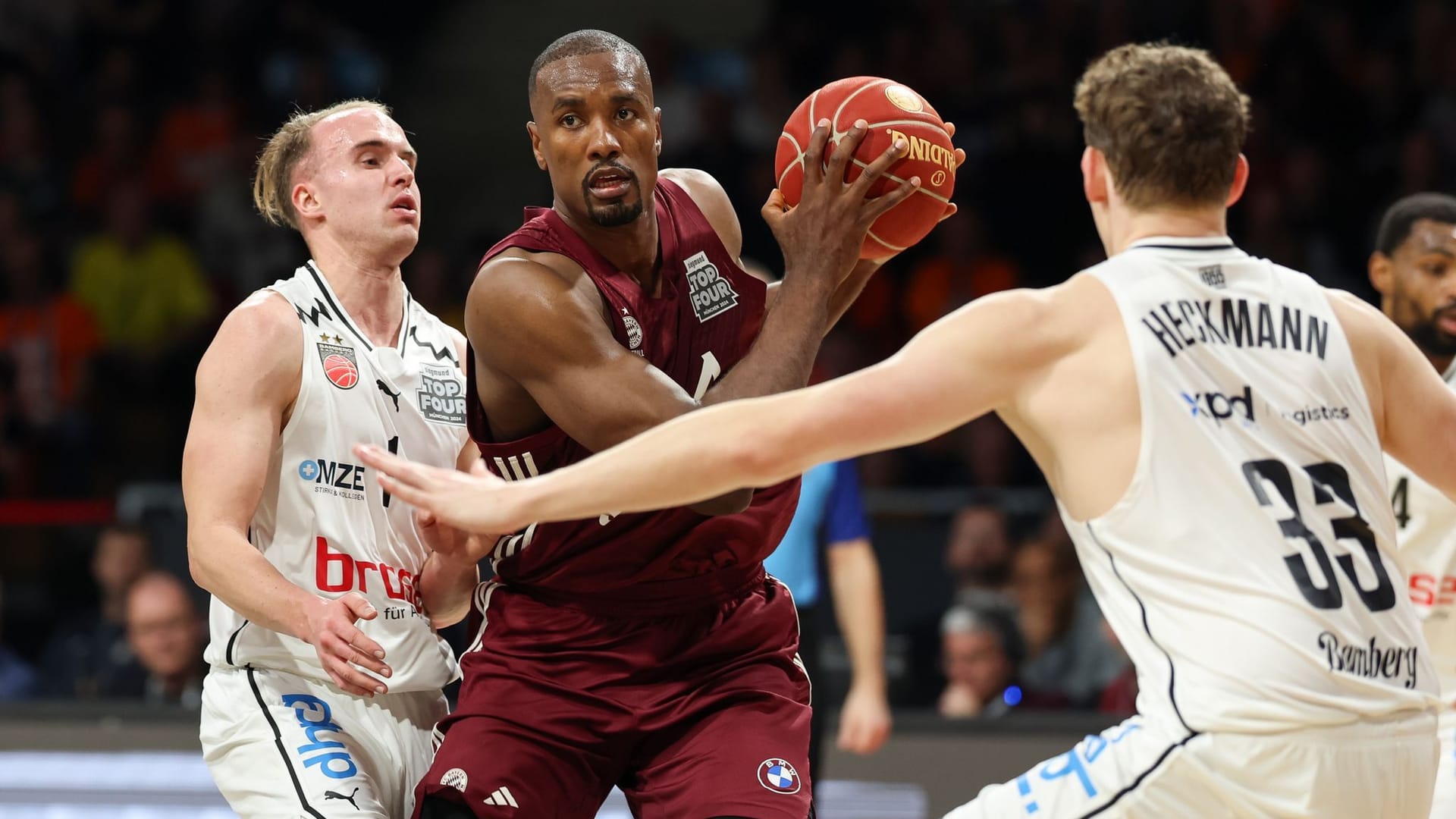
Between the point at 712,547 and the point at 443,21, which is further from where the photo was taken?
the point at 443,21

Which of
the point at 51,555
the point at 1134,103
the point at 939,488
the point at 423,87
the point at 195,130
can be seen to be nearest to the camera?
the point at 1134,103

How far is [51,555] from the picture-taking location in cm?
789

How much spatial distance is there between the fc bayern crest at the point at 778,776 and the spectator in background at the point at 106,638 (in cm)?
449

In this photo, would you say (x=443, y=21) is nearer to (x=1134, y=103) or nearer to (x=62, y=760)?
(x=62, y=760)

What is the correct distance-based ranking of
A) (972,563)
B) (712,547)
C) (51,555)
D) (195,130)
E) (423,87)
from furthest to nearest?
(423,87), (195,130), (51,555), (972,563), (712,547)

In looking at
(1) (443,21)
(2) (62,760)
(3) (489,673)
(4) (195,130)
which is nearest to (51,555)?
(2) (62,760)

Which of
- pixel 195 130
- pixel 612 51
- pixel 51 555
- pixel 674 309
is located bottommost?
pixel 51 555

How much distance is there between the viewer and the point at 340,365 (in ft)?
13.1

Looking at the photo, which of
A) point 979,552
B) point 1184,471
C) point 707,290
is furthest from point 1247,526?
point 979,552

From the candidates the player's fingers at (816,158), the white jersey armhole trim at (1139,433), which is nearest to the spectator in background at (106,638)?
the player's fingers at (816,158)

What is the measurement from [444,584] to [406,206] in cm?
95

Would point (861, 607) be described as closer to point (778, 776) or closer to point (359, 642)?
point (778, 776)

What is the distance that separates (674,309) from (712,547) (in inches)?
22.4

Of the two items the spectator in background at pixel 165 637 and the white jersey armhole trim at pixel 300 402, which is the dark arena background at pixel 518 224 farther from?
the white jersey armhole trim at pixel 300 402
